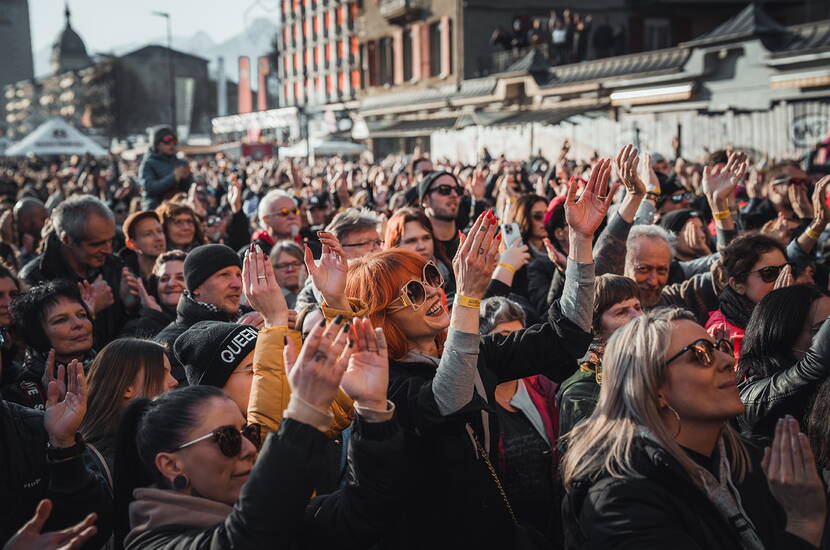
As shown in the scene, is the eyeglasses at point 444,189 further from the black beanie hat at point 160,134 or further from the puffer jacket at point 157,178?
the black beanie hat at point 160,134

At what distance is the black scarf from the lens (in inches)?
190

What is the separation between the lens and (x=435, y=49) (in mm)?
39344

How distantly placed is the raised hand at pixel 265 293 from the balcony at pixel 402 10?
1511 inches

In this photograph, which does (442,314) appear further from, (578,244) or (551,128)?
(551,128)

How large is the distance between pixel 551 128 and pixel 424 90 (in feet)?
47.9

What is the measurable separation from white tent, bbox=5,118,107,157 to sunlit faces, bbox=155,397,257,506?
2327 centimetres

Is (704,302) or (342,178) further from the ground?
(342,178)

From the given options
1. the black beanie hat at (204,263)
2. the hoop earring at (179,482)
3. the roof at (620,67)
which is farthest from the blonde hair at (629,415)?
the roof at (620,67)

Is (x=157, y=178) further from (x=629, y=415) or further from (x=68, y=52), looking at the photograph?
(x=68, y=52)

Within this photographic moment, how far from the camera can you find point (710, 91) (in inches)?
831

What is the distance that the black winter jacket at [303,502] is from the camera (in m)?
2.21

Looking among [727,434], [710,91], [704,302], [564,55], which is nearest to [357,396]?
[727,434]

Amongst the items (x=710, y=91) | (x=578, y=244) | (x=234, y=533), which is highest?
(x=710, y=91)

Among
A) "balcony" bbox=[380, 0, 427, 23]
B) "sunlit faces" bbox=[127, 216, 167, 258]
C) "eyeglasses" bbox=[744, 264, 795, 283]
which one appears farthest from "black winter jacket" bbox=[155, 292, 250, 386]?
"balcony" bbox=[380, 0, 427, 23]
